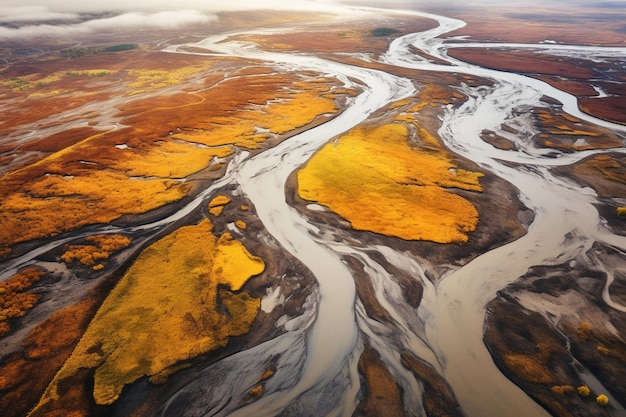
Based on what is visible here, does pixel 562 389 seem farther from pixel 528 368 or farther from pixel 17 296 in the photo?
pixel 17 296

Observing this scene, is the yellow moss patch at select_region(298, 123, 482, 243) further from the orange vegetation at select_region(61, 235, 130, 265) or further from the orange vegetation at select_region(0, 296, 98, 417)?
the orange vegetation at select_region(0, 296, 98, 417)

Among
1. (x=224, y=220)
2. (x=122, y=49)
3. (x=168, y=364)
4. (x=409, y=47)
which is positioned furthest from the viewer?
(x=122, y=49)

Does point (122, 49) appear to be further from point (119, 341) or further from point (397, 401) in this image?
point (397, 401)

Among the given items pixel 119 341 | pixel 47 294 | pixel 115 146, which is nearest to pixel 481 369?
pixel 119 341

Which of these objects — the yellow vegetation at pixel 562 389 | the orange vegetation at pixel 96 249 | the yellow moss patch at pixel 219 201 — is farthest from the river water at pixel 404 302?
the orange vegetation at pixel 96 249

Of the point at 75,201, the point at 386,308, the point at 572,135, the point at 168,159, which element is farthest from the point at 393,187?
the point at 572,135

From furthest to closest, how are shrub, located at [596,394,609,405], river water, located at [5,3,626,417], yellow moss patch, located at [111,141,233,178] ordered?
1. yellow moss patch, located at [111,141,233,178]
2. river water, located at [5,3,626,417]
3. shrub, located at [596,394,609,405]

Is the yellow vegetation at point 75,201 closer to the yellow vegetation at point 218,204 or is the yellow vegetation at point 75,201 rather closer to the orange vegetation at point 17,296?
the yellow vegetation at point 218,204

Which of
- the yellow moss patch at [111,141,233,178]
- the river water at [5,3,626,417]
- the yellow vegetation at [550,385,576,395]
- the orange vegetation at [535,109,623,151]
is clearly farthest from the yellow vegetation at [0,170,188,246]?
the orange vegetation at [535,109,623,151]
